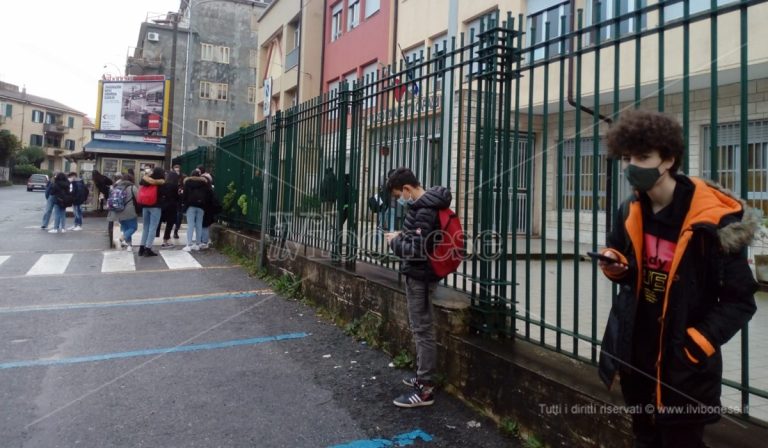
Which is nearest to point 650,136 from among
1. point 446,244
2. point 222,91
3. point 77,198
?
point 446,244

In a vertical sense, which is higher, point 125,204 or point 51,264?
point 125,204

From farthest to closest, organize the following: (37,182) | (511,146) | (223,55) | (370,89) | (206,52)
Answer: (37,182), (223,55), (206,52), (370,89), (511,146)

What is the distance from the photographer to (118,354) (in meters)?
5.02

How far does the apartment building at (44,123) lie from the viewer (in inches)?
2689

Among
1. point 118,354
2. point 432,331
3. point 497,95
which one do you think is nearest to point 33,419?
point 118,354

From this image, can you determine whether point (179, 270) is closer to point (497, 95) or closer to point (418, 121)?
point (418, 121)

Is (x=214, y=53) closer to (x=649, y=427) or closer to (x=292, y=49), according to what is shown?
(x=292, y=49)

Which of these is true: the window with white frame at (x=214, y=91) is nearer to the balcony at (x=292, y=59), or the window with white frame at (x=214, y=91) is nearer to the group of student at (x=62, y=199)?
the balcony at (x=292, y=59)

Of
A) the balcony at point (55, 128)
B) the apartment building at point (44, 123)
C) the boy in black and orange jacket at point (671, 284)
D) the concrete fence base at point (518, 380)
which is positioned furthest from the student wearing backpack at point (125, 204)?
the balcony at point (55, 128)

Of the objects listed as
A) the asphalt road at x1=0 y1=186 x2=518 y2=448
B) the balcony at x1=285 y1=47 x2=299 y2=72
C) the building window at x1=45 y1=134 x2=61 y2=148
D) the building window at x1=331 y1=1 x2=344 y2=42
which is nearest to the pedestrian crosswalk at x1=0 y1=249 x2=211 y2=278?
the asphalt road at x1=0 y1=186 x2=518 y2=448

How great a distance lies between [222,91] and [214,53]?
310cm

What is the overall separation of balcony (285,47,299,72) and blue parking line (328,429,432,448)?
86.1ft

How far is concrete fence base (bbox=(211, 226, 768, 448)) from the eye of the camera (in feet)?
8.87

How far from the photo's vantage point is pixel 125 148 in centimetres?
2208
